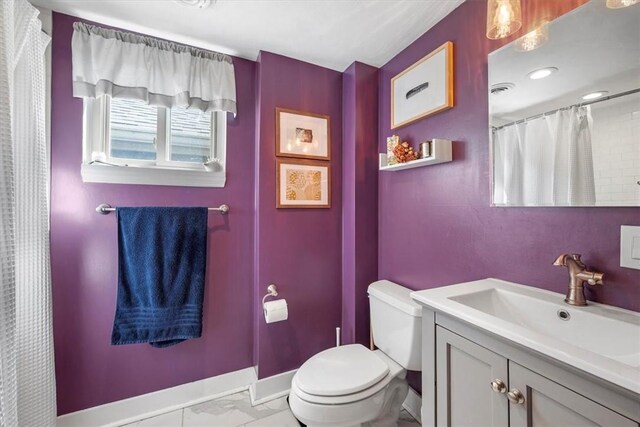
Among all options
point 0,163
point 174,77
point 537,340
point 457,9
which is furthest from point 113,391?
point 457,9

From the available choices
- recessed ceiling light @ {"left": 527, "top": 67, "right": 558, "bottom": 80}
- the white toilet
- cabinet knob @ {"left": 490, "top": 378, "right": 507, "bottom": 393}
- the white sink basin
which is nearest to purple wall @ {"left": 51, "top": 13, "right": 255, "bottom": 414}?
the white toilet

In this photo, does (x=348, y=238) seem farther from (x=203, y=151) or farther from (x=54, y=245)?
(x=54, y=245)

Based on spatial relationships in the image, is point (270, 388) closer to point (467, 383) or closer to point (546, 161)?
point (467, 383)

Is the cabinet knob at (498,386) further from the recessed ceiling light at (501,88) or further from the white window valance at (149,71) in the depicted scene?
the white window valance at (149,71)

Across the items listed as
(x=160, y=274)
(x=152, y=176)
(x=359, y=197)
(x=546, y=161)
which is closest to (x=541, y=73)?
(x=546, y=161)

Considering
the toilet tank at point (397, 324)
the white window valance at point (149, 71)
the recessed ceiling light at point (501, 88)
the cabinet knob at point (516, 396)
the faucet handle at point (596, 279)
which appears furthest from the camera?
the white window valance at point (149, 71)

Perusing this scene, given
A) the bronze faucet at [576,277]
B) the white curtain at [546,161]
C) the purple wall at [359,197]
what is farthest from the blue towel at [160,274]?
the bronze faucet at [576,277]

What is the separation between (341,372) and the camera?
4.29 feet

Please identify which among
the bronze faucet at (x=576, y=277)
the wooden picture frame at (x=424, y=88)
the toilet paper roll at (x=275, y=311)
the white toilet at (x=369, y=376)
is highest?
the wooden picture frame at (x=424, y=88)

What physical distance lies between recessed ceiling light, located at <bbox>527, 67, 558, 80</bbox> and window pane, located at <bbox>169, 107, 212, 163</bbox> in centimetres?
181

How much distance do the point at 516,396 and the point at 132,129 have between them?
85.9 inches

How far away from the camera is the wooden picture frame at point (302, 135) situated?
180 cm

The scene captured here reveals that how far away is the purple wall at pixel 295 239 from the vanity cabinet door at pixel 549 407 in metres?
1.33

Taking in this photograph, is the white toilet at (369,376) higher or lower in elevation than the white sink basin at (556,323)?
lower
